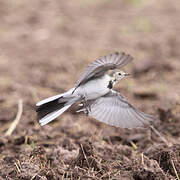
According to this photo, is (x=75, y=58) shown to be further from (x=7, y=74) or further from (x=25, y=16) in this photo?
(x=25, y=16)

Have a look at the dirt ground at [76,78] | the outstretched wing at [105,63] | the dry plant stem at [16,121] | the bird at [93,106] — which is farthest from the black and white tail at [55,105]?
the dry plant stem at [16,121]

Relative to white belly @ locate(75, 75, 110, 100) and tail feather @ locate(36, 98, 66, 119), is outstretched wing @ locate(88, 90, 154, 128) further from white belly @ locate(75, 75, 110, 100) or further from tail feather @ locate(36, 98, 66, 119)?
tail feather @ locate(36, 98, 66, 119)

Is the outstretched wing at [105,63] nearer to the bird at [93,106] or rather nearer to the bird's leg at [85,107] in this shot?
the bird at [93,106]

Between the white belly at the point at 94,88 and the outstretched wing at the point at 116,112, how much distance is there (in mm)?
180

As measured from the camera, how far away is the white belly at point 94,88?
3.71 m

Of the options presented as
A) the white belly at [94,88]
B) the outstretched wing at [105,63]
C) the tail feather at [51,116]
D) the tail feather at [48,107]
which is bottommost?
the tail feather at [51,116]

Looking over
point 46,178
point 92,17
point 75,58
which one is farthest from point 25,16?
point 46,178

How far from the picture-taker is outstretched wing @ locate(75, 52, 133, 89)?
3.34m

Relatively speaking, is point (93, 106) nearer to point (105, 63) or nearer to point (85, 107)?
point (85, 107)

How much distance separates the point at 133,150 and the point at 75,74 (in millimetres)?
3017

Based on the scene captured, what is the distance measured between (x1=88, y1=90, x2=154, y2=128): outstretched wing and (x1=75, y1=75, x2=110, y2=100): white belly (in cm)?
18

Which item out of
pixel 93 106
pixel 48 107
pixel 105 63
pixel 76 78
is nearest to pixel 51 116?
pixel 48 107

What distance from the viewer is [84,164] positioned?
3.61m

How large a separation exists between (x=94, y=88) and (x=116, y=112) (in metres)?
0.35
